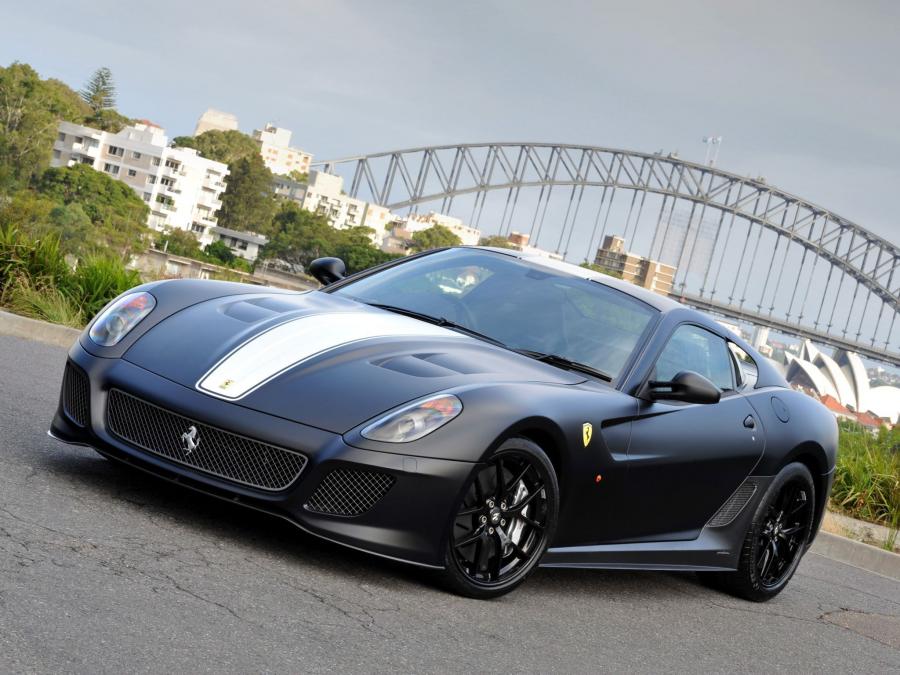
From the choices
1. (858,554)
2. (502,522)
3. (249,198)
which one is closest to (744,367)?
(502,522)

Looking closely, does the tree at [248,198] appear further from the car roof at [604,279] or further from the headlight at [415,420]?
the headlight at [415,420]

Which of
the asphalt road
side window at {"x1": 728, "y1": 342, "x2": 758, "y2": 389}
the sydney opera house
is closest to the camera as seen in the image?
the asphalt road

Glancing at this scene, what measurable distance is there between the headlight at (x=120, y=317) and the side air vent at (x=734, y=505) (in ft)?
8.86

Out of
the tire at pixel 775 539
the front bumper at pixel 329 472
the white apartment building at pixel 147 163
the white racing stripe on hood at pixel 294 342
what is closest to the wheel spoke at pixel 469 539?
the front bumper at pixel 329 472

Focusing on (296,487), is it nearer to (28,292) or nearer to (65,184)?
(28,292)

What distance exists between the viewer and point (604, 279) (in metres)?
6.10

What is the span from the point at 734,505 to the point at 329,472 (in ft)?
7.81

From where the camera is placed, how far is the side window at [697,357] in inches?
223

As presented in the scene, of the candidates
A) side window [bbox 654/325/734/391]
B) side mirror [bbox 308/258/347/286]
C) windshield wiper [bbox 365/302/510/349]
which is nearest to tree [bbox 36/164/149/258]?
side mirror [bbox 308/258/347/286]

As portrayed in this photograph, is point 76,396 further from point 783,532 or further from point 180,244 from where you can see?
point 180,244

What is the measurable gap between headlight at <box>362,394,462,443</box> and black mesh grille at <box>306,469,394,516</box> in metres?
0.14

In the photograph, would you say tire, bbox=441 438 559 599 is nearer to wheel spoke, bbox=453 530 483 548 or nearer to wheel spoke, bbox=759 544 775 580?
wheel spoke, bbox=453 530 483 548

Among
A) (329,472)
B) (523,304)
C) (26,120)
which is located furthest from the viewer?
→ (26,120)

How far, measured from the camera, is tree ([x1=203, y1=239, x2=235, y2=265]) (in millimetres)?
134750
